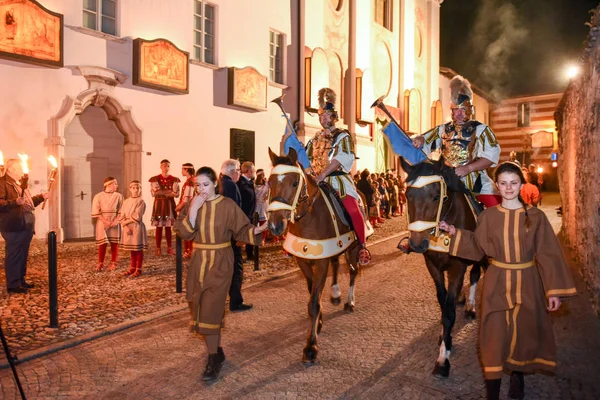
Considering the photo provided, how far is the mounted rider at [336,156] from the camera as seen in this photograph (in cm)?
588

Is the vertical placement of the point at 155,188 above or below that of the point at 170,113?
below

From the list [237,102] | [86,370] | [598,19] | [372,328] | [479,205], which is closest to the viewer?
[86,370]

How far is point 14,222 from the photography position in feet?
24.3

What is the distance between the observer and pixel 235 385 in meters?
4.24

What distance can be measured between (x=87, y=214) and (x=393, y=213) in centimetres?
1354

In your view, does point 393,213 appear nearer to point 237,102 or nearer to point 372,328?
point 237,102

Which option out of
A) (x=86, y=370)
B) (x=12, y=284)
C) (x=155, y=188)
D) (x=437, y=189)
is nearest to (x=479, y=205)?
(x=437, y=189)

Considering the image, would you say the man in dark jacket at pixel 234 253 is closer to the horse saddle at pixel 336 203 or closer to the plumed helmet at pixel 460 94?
the horse saddle at pixel 336 203

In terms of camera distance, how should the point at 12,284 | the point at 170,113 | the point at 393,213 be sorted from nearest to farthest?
the point at 12,284 < the point at 170,113 < the point at 393,213

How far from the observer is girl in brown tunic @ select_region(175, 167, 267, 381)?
4.33 meters

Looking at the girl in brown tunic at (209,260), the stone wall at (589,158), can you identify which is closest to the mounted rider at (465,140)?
the stone wall at (589,158)

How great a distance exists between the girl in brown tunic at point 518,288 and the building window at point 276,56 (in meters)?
16.0

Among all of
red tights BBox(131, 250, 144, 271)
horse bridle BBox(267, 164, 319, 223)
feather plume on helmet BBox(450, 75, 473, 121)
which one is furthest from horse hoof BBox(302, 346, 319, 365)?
red tights BBox(131, 250, 144, 271)

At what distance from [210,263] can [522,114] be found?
46.9 meters
